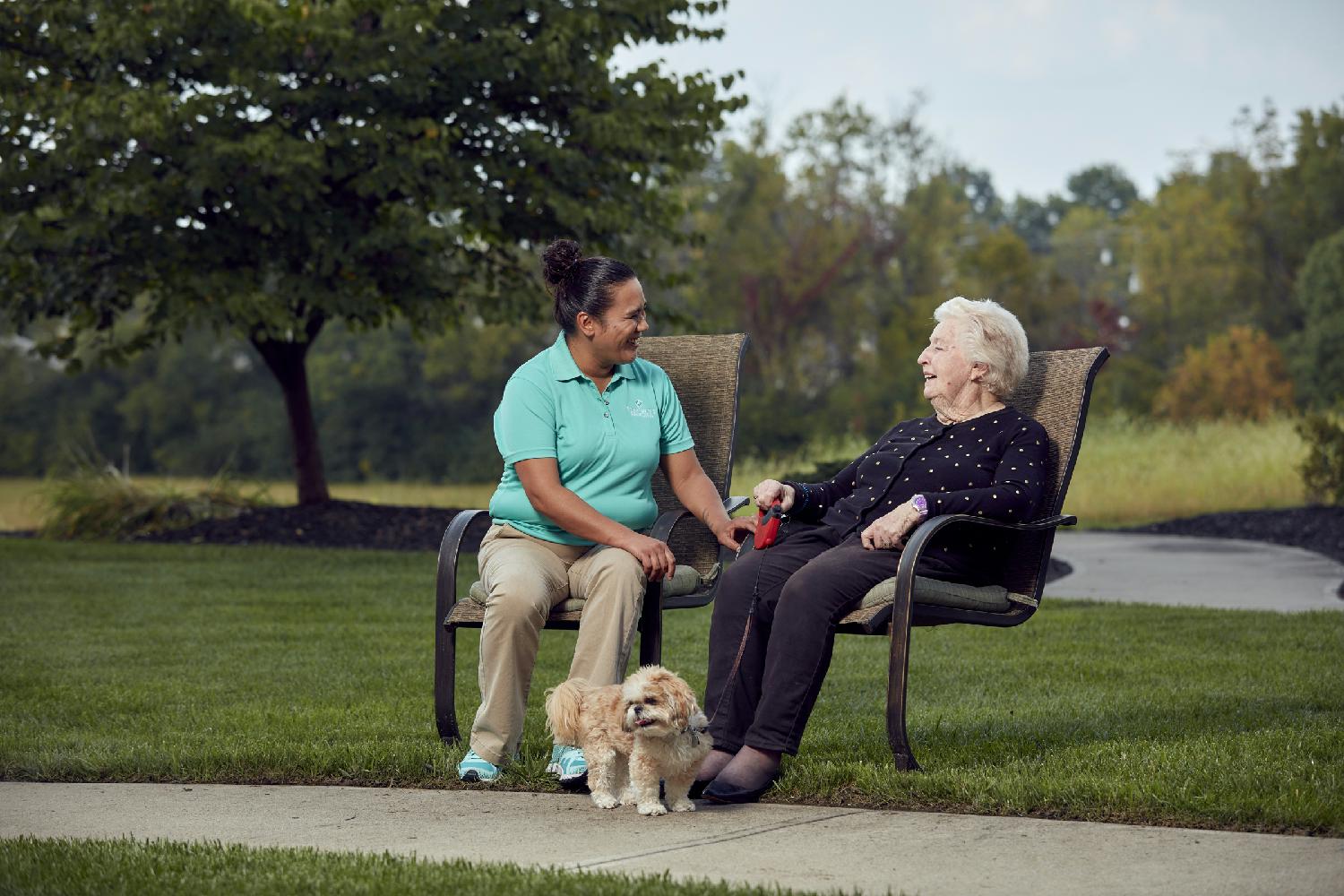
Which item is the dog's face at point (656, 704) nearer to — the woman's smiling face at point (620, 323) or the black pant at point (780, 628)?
the black pant at point (780, 628)

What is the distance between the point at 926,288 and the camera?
37.7 m

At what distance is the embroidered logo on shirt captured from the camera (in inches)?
213

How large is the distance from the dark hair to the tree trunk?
12718 mm

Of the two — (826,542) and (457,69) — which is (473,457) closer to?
(457,69)

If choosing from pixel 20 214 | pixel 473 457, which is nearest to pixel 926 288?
pixel 473 457

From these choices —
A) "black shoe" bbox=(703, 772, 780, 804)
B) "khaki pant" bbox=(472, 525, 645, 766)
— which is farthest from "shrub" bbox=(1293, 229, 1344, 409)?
"black shoe" bbox=(703, 772, 780, 804)

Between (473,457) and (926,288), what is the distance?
11795 mm

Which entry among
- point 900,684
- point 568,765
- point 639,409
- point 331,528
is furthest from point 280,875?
point 331,528

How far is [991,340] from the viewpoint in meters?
5.30

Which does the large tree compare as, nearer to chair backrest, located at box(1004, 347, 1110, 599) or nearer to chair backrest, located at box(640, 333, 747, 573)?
chair backrest, located at box(640, 333, 747, 573)

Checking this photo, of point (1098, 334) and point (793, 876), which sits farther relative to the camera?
point (1098, 334)

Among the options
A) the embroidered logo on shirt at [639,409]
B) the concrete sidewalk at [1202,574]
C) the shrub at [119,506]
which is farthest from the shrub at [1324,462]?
the embroidered logo on shirt at [639,409]

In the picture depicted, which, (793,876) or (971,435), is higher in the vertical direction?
(971,435)

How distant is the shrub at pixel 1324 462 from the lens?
61.8 ft
